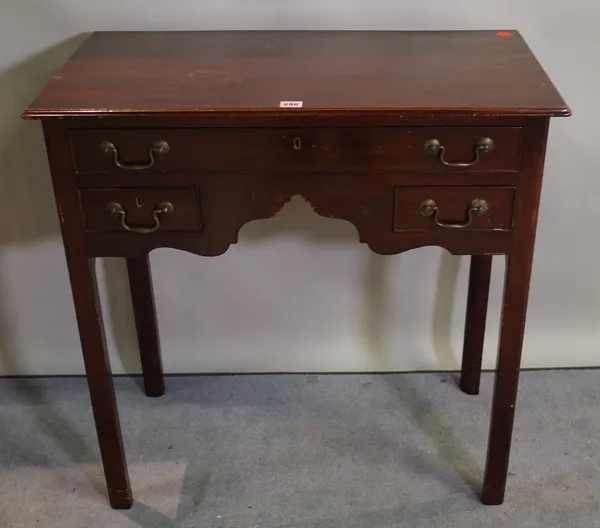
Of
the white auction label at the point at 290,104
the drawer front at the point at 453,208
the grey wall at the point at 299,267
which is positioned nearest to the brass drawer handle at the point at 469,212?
the drawer front at the point at 453,208

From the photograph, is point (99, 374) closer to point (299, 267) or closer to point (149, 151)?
point (149, 151)

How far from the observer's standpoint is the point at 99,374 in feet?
4.92

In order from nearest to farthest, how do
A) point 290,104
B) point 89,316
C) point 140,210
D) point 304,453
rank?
point 290,104 → point 140,210 → point 89,316 → point 304,453

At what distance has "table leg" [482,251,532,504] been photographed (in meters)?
1.39

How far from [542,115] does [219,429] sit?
1.03 meters

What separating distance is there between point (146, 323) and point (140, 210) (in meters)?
0.57

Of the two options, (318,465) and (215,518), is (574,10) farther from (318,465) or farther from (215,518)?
(215,518)

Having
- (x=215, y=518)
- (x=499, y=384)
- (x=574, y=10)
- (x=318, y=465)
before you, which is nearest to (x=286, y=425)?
(x=318, y=465)

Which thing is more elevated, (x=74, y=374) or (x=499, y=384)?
(x=499, y=384)

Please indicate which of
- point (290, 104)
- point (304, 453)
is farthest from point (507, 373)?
point (290, 104)

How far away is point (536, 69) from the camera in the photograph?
1.38m

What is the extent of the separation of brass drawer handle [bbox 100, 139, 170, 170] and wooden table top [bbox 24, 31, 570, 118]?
6cm

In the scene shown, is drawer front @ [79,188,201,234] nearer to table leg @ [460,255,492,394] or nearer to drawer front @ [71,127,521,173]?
drawer front @ [71,127,521,173]

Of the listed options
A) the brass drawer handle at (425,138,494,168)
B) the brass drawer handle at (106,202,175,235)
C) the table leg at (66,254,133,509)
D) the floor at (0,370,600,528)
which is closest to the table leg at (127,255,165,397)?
the floor at (0,370,600,528)
